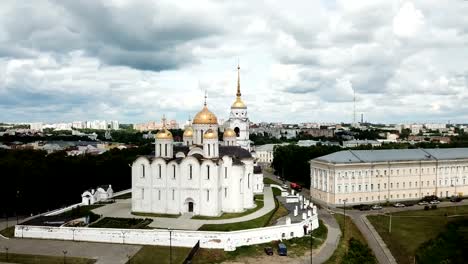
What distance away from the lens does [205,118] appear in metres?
50.4

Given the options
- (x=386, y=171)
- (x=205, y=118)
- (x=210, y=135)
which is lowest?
(x=386, y=171)

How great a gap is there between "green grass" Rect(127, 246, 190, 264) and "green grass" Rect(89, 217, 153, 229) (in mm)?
3882

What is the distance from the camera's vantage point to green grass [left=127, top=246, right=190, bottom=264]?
30.7m

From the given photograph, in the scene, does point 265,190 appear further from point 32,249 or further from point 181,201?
point 32,249

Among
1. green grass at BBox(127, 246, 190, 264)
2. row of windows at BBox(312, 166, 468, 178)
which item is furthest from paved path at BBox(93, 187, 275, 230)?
row of windows at BBox(312, 166, 468, 178)

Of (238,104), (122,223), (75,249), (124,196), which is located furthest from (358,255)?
(238,104)

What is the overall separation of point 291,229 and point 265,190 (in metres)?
21.1

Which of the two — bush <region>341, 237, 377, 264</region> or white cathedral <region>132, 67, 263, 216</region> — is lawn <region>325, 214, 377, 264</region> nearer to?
bush <region>341, 237, 377, 264</region>

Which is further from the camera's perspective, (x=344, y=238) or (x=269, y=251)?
(x=344, y=238)

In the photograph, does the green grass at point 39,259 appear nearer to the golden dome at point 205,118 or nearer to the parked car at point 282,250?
the parked car at point 282,250

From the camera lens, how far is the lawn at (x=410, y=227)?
116 ft

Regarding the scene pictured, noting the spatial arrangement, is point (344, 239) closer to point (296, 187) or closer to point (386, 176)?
point (386, 176)

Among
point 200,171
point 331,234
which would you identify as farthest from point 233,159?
point 331,234

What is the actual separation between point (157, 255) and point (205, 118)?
2135 cm
